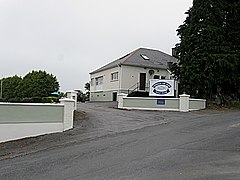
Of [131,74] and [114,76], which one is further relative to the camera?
[114,76]

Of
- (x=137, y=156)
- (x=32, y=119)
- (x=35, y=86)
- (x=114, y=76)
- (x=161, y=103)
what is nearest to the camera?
(x=137, y=156)

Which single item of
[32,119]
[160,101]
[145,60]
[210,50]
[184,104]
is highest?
[145,60]

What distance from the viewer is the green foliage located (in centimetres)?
2581

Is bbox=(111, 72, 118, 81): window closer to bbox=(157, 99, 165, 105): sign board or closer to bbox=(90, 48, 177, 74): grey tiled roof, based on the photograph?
bbox=(90, 48, 177, 74): grey tiled roof

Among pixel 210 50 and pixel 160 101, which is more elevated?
pixel 210 50

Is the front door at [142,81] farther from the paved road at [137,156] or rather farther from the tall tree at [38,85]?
the tall tree at [38,85]

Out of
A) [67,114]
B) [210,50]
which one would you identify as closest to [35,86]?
[210,50]

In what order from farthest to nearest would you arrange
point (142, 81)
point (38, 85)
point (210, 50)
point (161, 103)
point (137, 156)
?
point (38, 85) → point (142, 81) → point (210, 50) → point (161, 103) → point (137, 156)

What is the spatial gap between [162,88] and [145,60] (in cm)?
1578

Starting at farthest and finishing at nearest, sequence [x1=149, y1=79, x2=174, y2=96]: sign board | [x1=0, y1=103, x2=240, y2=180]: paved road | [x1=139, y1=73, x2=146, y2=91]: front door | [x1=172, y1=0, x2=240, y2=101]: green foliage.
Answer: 1. [x1=139, y1=73, x2=146, y2=91]: front door
2. [x1=172, y1=0, x2=240, y2=101]: green foliage
3. [x1=149, y1=79, x2=174, y2=96]: sign board
4. [x1=0, y1=103, x2=240, y2=180]: paved road

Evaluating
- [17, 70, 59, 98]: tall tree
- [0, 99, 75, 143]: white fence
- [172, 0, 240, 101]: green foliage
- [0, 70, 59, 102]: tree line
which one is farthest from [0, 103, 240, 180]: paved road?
[17, 70, 59, 98]: tall tree

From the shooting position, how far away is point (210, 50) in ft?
86.7

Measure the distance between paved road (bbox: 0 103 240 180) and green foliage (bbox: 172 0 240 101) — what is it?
11971 millimetres

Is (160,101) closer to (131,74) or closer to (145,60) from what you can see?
(131,74)
